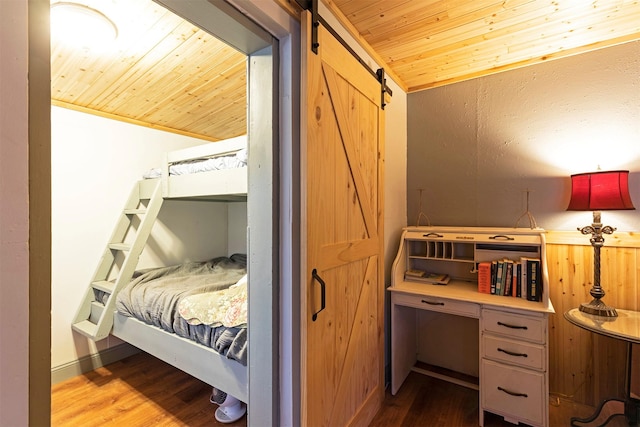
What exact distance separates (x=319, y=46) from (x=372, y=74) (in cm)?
67

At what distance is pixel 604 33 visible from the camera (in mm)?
1838

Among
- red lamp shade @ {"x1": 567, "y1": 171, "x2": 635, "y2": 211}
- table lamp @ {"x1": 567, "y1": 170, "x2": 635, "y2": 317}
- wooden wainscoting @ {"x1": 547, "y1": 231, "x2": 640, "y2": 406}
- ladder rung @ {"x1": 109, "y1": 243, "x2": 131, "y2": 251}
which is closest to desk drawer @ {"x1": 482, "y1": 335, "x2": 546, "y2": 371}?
table lamp @ {"x1": 567, "y1": 170, "x2": 635, "y2": 317}

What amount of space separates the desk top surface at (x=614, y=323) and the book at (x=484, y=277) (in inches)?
16.9

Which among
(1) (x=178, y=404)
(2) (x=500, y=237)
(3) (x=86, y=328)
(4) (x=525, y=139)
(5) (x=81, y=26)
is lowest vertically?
(1) (x=178, y=404)

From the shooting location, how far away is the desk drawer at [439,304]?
1.89 metres

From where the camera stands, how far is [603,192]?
5.32 feet

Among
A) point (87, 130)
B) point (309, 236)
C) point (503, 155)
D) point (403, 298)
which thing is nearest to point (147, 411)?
point (309, 236)

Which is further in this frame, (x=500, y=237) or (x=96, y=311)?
(x=96, y=311)

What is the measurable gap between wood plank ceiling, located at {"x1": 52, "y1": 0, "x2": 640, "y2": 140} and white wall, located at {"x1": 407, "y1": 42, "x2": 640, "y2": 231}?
132 millimetres

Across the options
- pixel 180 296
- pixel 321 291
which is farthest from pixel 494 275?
pixel 180 296

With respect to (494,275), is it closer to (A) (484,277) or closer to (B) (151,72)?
(A) (484,277)

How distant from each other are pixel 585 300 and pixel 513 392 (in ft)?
2.75

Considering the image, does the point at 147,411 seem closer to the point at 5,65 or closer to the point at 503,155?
the point at 5,65

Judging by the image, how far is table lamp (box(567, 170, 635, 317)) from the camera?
1597 mm
